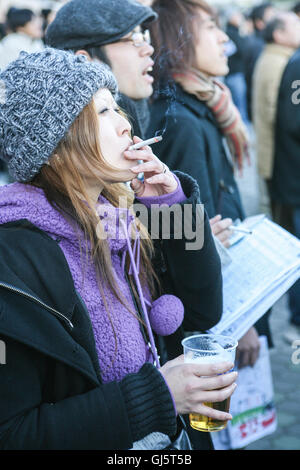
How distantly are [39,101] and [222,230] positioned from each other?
90 cm

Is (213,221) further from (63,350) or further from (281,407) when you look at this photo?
(281,407)

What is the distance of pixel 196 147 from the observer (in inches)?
89.7

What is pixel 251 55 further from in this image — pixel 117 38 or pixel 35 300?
pixel 35 300

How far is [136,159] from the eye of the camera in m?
1.54

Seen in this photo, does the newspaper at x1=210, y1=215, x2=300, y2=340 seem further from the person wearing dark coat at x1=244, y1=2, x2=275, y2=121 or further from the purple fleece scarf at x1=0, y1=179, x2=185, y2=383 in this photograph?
the person wearing dark coat at x1=244, y1=2, x2=275, y2=121

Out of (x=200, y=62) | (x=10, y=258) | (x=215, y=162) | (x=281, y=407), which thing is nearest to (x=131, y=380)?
(x=10, y=258)

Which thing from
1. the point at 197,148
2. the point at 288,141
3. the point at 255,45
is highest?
the point at 197,148

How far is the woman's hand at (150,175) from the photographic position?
1537 millimetres

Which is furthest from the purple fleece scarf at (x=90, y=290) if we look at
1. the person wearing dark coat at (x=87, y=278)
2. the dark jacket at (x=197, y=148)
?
the dark jacket at (x=197, y=148)

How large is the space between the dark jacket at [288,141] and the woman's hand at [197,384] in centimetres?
326

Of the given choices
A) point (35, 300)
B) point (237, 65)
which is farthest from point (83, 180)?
point (237, 65)

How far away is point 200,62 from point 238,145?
1.68 feet

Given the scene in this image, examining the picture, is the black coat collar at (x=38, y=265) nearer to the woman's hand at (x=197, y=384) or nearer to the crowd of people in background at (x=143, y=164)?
the crowd of people in background at (x=143, y=164)

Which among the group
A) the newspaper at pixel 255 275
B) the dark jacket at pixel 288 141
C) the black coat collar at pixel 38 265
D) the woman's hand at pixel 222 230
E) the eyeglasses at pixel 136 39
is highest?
the eyeglasses at pixel 136 39
